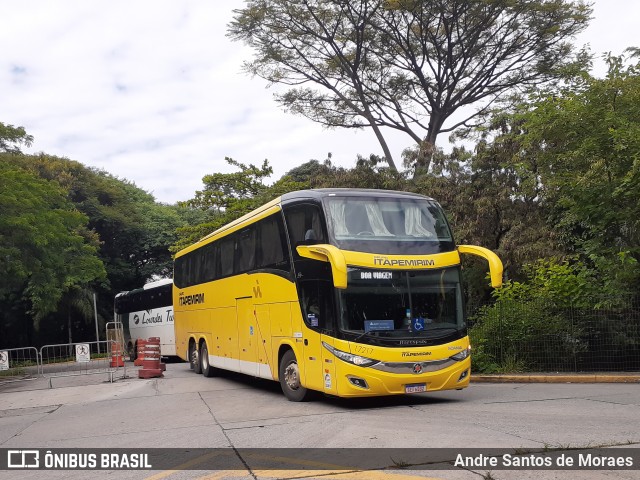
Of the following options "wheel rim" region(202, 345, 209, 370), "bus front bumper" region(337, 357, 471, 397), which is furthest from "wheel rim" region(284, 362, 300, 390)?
"wheel rim" region(202, 345, 209, 370)

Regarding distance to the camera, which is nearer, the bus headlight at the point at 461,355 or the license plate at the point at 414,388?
the license plate at the point at 414,388

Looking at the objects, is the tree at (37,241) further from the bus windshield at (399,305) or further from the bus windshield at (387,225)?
the bus windshield at (399,305)

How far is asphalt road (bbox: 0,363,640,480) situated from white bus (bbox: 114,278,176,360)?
43.7 feet

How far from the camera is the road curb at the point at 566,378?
14.4 metres

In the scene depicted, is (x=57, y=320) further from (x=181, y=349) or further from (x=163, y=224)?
(x=181, y=349)

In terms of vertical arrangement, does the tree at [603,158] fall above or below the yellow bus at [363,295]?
above

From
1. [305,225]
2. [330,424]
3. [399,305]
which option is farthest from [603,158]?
[330,424]

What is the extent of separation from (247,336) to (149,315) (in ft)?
58.0

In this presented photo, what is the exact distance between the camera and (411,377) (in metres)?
11.2

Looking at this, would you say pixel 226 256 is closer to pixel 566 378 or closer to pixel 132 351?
pixel 566 378

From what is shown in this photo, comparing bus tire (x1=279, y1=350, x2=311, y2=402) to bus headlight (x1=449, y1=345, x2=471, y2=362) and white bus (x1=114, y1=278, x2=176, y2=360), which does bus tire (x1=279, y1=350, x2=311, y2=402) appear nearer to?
bus headlight (x1=449, y1=345, x2=471, y2=362)

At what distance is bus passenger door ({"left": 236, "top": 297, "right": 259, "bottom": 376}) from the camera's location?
48.8 feet

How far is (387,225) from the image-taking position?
12.0 metres

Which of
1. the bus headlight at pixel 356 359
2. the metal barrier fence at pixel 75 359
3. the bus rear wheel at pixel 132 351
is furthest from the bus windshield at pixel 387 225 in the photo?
the bus rear wheel at pixel 132 351
